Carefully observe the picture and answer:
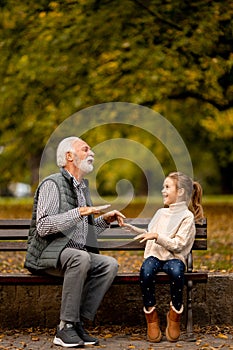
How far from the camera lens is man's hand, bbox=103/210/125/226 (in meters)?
7.11

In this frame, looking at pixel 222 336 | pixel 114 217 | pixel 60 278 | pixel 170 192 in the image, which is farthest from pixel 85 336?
pixel 170 192

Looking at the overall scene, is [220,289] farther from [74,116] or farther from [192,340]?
[74,116]

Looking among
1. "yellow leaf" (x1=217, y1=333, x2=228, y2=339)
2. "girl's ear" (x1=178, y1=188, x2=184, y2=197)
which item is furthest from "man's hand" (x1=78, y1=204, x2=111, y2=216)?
"yellow leaf" (x1=217, y1=333, x2=228, y2=339)

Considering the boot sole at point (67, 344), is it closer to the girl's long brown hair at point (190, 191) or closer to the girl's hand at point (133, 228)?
the girl's hand at point (133, 228)

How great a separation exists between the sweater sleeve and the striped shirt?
60 centimetres

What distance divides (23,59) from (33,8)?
78cm

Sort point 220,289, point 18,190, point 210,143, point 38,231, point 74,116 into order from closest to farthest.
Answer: point 38,231, point 220,289, point 74,116, point 210,143, point 18,190

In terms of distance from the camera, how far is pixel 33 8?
43.0 ft

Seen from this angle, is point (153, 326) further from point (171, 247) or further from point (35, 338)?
point (35, 338)

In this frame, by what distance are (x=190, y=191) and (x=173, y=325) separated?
3.52ft

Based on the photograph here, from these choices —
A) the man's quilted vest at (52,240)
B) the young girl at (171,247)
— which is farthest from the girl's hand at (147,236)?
the man's quilted vest at (52,240)

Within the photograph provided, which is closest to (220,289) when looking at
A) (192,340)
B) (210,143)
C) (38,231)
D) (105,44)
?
(192,340)

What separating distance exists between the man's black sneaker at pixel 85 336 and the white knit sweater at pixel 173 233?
757 mm

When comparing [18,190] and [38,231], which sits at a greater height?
[38,231]
